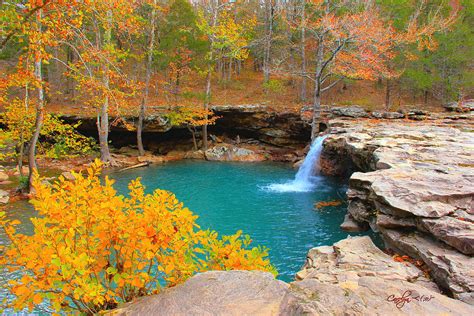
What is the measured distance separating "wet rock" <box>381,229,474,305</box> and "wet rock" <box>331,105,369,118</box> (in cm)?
1737

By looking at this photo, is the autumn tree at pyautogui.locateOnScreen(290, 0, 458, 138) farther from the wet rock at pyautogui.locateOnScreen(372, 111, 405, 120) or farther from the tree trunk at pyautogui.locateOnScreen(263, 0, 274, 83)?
the tree trunk at pyautogui.locateOnScreen(263, 0, 274, 83)

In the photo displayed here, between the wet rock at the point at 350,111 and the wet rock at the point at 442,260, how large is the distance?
1737 centimetres

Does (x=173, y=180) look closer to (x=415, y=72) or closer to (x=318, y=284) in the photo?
(x=318, y=284)

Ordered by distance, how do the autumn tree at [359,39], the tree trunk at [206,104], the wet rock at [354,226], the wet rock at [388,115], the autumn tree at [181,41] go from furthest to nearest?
the tree trunk at [206,104]
the autumn tree at [181,41]
the wet rock at [388,115]
the autumn tree at [359,39]
the wet rock at [354,226]

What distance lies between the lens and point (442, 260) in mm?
4996

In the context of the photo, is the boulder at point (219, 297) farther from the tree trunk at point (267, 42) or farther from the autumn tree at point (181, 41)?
the tree trunk at point (267, 42)

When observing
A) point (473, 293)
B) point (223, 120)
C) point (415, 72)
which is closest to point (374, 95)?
point (415, 72)

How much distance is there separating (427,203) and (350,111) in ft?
58.1

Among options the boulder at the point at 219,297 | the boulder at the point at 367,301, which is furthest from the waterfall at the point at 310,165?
the boulder at the point at 219,297

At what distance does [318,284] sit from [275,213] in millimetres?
8820

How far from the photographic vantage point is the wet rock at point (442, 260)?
431cm

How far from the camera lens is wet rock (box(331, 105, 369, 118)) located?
22.5 metres

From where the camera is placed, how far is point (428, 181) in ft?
22.8

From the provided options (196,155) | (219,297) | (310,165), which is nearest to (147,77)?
(196,155)
